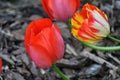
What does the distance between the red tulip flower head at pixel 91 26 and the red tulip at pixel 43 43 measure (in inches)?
3.8

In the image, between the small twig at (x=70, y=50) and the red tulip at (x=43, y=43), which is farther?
the small twig at (x=70, y=50)

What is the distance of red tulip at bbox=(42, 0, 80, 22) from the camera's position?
64.3 inches

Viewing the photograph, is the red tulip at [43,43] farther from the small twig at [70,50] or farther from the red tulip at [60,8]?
the small twig at [70,50]

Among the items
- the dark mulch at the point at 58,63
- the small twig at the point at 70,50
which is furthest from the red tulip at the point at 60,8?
the small twig at the point at 70,50

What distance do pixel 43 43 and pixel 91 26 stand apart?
0.69ft

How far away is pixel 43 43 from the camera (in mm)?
1483

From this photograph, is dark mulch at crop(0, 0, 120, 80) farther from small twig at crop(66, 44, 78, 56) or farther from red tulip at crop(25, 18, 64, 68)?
red tulip at crop(25, 18, 64, 68)

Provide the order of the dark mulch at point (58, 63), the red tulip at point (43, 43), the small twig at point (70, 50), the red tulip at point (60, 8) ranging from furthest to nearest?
the small twig at point (70, 50) < the dark mulch at point (58, 63) < the red tulip at point (60, 8) < the red tulip at point (43, 43)

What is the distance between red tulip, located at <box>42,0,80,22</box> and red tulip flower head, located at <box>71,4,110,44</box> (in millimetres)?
60

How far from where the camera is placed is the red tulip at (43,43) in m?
1.47

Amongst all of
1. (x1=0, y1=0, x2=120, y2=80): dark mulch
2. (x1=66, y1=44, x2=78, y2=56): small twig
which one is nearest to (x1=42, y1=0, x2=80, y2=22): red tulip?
(x1=0, y1=0, x2=120, y2=80): dark mulch

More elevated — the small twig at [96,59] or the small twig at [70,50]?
the small twig at [70,50]

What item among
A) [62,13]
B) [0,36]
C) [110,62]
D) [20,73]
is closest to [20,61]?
[20,73]

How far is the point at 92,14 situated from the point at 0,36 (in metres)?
0.97
